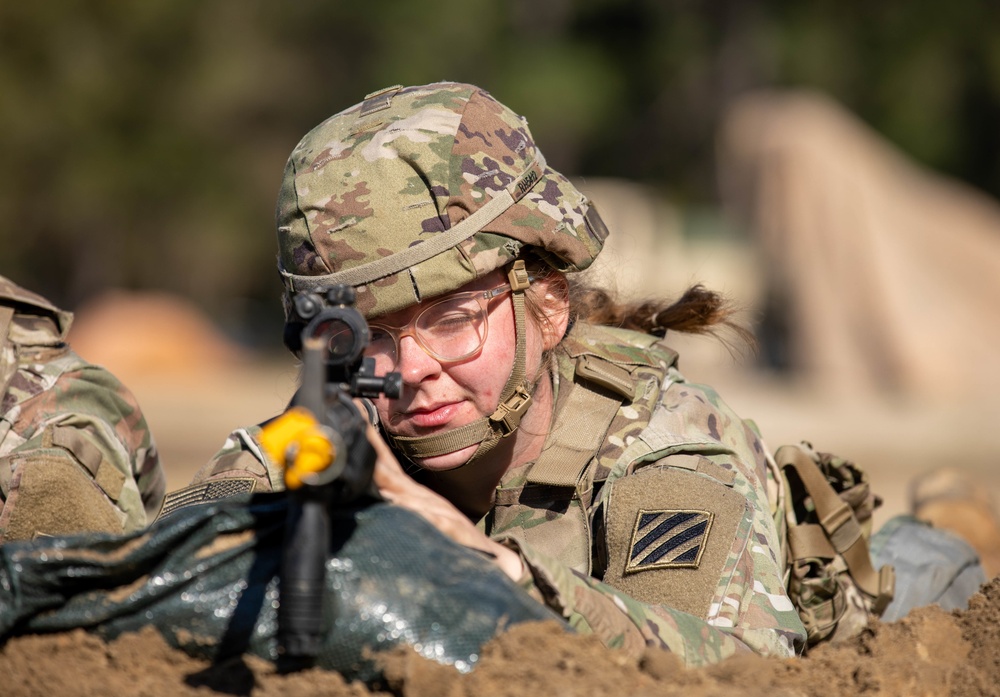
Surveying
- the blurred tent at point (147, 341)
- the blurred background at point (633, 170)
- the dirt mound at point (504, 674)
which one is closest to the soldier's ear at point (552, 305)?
the dirt mound at point (504, 674)

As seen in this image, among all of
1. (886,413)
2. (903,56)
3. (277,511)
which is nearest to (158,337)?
(886,413)

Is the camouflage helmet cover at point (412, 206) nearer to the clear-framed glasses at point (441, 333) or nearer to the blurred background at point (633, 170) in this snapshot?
the clear-framed glasses at point (441, 333)

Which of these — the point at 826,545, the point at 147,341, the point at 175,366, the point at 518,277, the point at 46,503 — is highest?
the point at 518,277

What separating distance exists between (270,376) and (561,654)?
17104mm

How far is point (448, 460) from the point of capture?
10.4 feet

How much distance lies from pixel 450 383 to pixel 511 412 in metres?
0.20

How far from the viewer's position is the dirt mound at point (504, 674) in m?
2.23

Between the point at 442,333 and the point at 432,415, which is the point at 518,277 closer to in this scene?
the point at 442,333

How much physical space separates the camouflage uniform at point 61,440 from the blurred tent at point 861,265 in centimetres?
→ 1182

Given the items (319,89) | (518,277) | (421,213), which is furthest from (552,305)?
(319,89)

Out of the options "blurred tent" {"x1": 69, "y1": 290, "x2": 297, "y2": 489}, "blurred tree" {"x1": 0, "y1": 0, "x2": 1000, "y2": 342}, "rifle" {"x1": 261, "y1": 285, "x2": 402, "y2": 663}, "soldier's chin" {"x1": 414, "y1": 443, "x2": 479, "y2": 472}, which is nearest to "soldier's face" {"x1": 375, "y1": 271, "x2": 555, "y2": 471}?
"soldier's chin" {"x1": 414, "y1": 443, "x2": 479, "y2": 472}

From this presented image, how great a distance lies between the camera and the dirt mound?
7.30 ft

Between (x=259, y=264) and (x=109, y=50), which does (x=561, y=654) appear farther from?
(x=259, y=264)

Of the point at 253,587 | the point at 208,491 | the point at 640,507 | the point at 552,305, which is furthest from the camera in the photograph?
the point at 552,305
